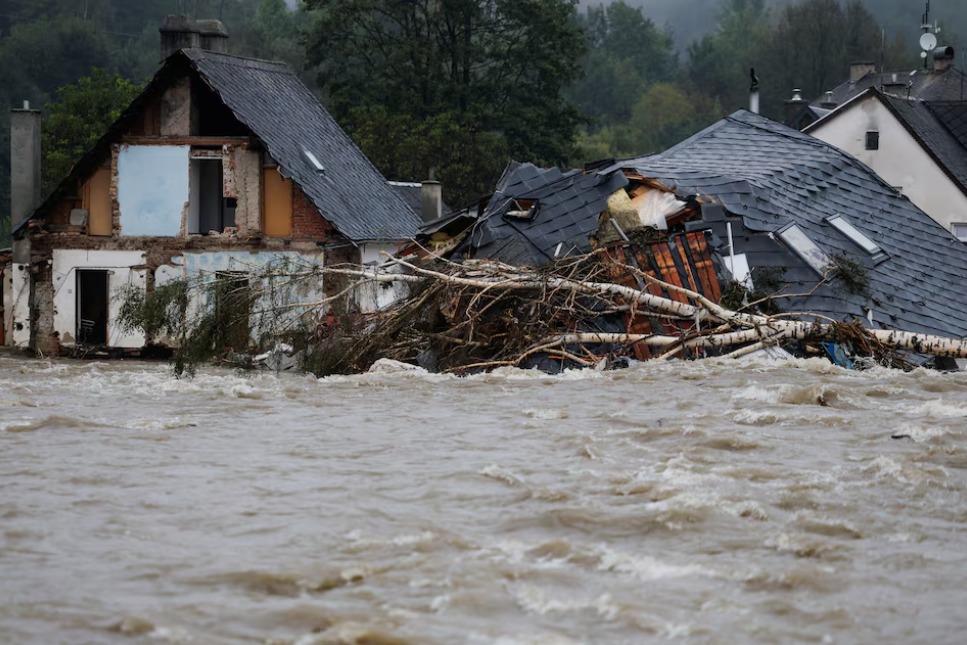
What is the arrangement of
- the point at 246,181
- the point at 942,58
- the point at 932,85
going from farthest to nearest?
the point at 942,58 → the point at 932,85 → the point at 246,181

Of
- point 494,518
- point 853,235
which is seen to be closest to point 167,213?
point 853,235

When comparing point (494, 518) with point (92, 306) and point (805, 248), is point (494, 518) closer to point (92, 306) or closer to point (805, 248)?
Answer: point (805, 248)

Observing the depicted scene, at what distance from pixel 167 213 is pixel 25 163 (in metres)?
3.30

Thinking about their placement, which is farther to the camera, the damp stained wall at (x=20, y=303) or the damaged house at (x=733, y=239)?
the damp stained wall at (x=20, y=303)

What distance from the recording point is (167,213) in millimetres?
26172

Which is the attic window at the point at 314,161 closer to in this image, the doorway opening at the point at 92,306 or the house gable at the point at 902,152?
the doorway opening at the point at 92,306

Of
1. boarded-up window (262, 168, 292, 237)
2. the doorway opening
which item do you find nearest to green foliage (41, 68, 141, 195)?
the doorway opening

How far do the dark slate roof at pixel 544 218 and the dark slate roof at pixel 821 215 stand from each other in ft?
3.46

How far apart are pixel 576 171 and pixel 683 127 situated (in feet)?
243

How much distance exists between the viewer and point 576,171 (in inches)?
783

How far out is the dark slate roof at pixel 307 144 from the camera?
25.7m

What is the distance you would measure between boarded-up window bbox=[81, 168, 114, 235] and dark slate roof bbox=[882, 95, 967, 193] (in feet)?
63.3

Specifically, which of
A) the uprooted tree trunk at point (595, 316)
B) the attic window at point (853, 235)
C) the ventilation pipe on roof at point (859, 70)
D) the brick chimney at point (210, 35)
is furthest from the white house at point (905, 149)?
the uprooted tree trunk at point (595, 316)

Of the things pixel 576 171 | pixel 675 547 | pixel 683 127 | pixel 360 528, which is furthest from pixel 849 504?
pixel 683 127
